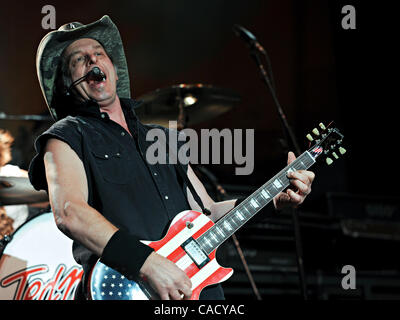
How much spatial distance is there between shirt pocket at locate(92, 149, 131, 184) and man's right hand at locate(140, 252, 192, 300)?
351 mm

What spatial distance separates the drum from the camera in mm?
2525

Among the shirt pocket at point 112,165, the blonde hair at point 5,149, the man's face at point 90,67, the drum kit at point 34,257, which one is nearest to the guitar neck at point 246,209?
the shirt pocket at point 112,165

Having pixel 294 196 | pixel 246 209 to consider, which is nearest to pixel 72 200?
pixel 246 209

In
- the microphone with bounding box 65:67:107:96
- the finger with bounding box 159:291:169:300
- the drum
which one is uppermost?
the microphone with bounding box 65:67:107:96

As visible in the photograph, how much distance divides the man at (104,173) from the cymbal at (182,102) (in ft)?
3.19

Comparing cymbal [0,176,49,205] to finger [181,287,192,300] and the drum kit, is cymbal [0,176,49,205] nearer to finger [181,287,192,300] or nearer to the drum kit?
the drum kit

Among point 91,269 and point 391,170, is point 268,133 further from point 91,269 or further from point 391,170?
point 91,269

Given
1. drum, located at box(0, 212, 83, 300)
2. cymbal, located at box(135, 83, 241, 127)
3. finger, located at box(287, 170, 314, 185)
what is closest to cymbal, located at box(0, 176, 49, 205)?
drum, located at box(0, 212, 83, 300)

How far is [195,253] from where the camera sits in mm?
1651

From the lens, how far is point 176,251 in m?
1.63

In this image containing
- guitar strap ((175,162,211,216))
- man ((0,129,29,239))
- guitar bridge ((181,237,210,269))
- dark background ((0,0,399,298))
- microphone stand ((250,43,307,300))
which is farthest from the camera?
dark background ((0,0,399,298))

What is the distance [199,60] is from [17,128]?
1.71 metres

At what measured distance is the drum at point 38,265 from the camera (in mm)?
2525
